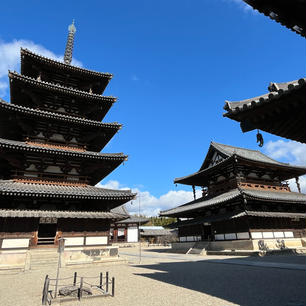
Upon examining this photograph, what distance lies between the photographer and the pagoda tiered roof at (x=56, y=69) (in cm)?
1730

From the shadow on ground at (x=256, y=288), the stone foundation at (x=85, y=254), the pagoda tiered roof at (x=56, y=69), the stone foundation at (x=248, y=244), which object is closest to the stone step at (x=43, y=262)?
the stone foundation at (x=85, y=254)

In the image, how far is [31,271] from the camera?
481 inches

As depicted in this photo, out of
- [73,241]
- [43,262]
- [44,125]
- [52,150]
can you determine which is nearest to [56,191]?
[52,150]

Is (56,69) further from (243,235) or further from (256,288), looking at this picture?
(243,235)

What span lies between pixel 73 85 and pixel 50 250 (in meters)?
13.8

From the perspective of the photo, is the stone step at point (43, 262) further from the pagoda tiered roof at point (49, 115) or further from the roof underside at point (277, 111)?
the roof underside at point (277, 111)

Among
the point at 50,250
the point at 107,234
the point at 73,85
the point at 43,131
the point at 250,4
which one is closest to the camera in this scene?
the point at 250,4

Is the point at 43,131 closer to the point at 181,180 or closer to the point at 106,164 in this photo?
the point at 106,164

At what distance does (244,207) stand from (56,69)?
67.4ft

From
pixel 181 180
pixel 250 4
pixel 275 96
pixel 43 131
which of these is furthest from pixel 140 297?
pixel 181 180

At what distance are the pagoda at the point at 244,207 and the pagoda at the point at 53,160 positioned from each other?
36.1ft

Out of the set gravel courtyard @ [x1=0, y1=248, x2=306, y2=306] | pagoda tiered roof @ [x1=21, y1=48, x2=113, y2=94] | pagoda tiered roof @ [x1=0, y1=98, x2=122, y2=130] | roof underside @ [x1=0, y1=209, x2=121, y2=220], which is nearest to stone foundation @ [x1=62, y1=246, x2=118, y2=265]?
roof underside @ [x1=0, y1=209, x2=121, y2=220]

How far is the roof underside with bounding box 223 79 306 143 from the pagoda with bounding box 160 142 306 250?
14086mm

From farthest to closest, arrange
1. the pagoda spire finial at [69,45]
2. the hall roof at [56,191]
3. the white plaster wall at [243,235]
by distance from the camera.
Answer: the pagoda spire finial at [69,45]
the white plaster wall at [243,235]
the hall roof at [56,191]
